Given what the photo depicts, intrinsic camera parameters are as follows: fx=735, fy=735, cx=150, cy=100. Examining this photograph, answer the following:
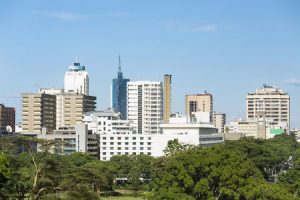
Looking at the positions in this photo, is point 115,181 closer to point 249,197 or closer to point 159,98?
point 249,197

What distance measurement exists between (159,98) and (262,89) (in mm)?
35051

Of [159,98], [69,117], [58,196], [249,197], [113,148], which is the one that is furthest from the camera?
[159,98]

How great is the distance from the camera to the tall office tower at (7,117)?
470ft

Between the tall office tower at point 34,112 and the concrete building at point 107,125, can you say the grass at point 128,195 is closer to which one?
the concrete building at point 107,125

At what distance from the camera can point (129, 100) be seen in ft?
493

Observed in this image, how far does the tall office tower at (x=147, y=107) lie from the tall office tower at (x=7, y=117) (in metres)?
23.9

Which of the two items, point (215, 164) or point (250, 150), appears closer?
point (215, 164)

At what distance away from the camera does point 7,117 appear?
147375 millimetres

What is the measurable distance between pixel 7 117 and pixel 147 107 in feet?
92.4

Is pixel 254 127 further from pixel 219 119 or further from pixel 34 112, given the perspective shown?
pixel 34 112

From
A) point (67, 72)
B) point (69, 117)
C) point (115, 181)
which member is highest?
point (67, 72)

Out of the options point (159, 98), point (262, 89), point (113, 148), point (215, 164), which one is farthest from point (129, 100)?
point (215, 164)

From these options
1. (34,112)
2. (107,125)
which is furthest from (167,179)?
(34,112)

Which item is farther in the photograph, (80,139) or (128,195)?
(80,139)
